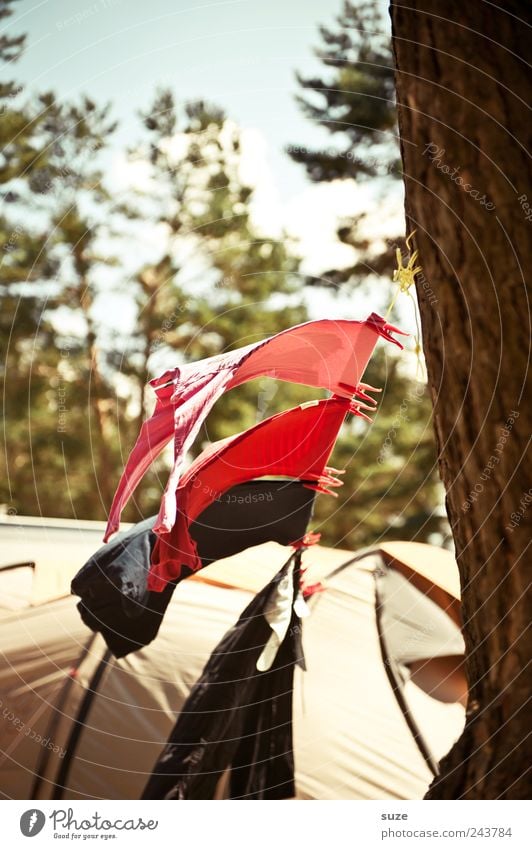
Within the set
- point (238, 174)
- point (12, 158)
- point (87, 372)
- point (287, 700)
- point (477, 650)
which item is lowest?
point (287, 700)

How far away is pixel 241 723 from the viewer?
2359mm

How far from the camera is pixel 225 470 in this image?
92.2 inches

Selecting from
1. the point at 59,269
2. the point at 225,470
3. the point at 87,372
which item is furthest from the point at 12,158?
the point at 225,470

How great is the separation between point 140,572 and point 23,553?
5.67ft

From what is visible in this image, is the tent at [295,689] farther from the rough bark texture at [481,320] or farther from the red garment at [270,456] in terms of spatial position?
the rough bark texture at [481,320]

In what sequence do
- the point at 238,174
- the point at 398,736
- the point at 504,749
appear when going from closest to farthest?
the point at 504,749 → the point at 398,736 → the point at 238,174

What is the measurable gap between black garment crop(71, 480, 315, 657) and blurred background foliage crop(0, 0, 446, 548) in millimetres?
5048

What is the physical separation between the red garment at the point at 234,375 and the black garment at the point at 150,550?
0.99 feet

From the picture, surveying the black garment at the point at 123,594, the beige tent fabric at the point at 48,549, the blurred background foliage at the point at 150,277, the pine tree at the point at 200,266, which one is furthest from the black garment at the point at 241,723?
the pine tree at the point at 200,266

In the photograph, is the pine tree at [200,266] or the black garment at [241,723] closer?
the black garment at [241,723]

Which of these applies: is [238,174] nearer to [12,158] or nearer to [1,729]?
[12,158]

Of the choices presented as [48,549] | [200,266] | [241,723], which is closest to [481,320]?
[241,723]

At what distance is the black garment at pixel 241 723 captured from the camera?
2.27m
